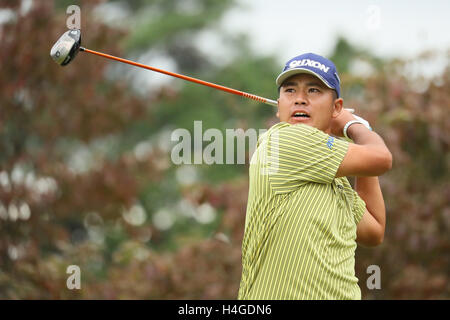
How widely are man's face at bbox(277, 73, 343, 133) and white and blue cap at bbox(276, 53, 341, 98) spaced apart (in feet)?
0.13

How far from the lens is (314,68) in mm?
2770

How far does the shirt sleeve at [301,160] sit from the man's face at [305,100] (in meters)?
0.16

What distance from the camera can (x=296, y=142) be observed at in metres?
2.68

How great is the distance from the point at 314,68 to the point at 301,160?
0.40 meters

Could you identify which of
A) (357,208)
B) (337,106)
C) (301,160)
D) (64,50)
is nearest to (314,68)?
(337,106)

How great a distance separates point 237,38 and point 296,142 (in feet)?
49.6
